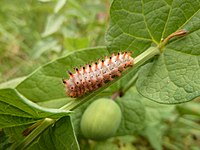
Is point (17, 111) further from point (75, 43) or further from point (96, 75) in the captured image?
point (75, 43)

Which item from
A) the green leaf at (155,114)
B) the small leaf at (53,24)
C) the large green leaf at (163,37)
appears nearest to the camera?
the large green leaf at (163,37)

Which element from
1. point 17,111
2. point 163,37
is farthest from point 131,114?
point 17,111

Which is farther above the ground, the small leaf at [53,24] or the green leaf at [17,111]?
the small leaf at [53,24]

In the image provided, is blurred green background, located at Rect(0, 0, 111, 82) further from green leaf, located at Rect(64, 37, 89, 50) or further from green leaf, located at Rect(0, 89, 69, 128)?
green leaf, located at Rect(0, 89, 69, 128)

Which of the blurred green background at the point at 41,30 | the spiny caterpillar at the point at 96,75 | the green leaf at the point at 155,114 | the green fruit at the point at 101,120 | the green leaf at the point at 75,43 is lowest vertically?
the green leaf at the point at 155,114

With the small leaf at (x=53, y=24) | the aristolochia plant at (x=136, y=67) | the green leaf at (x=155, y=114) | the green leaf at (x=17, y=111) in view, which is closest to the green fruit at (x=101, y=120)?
the aristolochia plant at (x=136, y=67)

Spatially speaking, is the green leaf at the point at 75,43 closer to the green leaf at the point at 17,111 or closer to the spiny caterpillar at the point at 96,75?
the spiny caterpillar at the point at 96,75

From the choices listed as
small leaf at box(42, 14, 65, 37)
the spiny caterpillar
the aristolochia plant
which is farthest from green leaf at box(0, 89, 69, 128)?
small leaf at box(42, 14, 65, 37)
